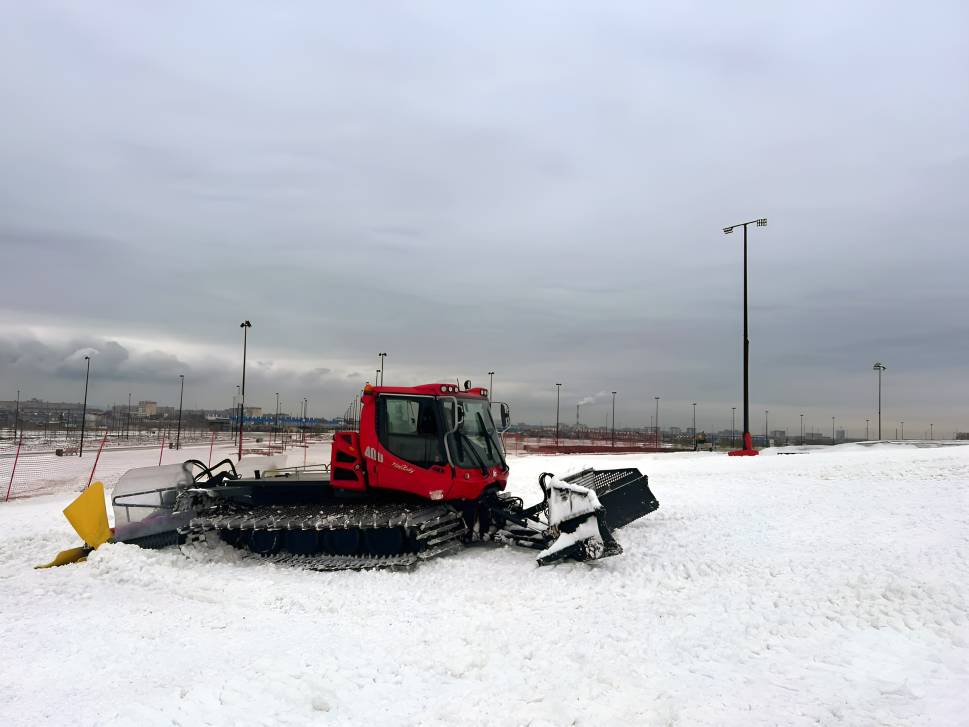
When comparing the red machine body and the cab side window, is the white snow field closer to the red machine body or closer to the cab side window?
the red machine body

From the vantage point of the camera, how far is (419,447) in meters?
9.98

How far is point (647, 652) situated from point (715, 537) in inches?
180

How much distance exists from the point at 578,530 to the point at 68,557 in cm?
696

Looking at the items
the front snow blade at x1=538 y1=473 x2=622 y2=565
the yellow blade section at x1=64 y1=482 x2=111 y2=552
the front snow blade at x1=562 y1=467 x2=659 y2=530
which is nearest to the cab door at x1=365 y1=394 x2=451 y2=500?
the front snow blade at x1=538 y1=473 x2=622 y2=565

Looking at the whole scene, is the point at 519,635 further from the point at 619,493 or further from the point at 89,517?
the point at 89,517

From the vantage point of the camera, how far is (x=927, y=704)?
440 centimetres

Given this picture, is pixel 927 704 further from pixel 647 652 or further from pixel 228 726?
pixel 228 726

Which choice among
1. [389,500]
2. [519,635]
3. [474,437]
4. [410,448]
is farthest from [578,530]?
[389,500]

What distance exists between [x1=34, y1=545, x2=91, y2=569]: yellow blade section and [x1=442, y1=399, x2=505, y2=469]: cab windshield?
5.33m

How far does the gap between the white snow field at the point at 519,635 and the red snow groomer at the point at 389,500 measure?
0.44 metres

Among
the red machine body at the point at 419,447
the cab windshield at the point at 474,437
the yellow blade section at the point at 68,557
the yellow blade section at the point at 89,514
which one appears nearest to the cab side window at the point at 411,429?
the red machine body at the point at 419,447

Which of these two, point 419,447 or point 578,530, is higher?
point 419,447

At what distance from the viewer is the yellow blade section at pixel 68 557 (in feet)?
29.7

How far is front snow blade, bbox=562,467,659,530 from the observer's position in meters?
9.87
